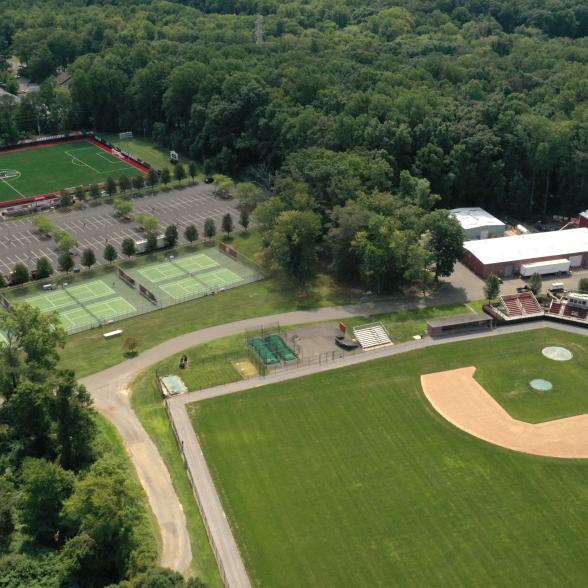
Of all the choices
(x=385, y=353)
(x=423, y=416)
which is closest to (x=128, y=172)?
(x=385, y=353)

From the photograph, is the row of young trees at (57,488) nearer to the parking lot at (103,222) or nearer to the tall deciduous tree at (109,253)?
the tall deciduous tree at (109,253)

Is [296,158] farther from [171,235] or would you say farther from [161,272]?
[161,272]

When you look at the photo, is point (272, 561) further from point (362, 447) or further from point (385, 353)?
point (385, 353)

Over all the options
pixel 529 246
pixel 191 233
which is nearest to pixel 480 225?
pixel 529 246

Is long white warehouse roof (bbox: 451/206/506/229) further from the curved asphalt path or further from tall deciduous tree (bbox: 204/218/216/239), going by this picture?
tall deciduous tree (bbox: 204/218/216/239)

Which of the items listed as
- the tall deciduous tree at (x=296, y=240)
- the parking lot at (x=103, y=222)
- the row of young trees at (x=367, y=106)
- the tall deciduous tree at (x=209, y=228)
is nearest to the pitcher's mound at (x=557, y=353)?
the tall deciduous tree at (x=296, y=240)
